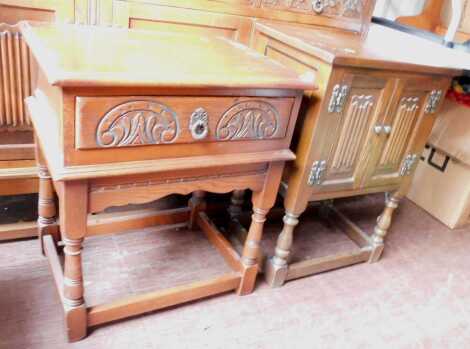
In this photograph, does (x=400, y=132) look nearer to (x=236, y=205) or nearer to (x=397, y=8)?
(x=236, y=205)

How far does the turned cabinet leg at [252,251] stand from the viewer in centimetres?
125

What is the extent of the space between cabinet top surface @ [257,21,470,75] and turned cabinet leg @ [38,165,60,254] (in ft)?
2.73

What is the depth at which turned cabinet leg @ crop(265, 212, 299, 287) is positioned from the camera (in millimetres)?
1370

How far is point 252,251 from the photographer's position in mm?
1310

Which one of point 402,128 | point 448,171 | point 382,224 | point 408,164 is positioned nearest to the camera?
point 402,128

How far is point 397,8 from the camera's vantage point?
238 cm

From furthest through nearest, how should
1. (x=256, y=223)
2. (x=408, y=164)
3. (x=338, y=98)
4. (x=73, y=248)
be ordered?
(x=408, y=164) → (x=256, y=223) → (x=338, y=98) → (x=73, y=248)

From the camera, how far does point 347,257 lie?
158 cm

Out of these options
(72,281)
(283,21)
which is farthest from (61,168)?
(283,21)

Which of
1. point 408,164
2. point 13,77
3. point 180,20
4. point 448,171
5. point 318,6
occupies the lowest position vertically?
point 448,171

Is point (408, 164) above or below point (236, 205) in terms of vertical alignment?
above

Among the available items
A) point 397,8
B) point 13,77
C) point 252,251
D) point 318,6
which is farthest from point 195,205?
point 397,8

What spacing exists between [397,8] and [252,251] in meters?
1.82

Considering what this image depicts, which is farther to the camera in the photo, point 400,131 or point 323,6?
point 323,6
